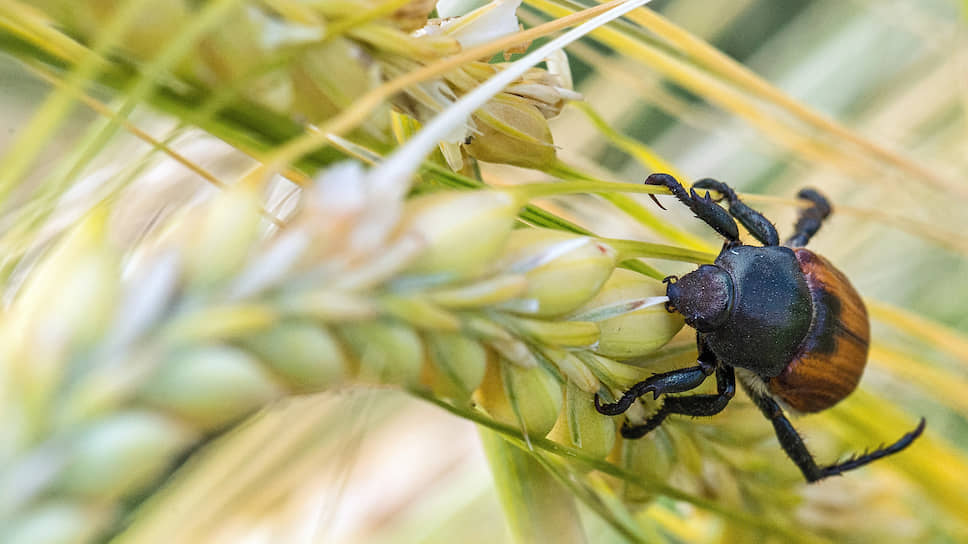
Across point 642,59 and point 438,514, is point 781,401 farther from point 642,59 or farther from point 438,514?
point 438,514

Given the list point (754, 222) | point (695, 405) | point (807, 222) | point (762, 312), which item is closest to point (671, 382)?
point (695, 405)

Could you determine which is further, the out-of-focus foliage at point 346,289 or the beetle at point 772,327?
the beetle at point 772,327

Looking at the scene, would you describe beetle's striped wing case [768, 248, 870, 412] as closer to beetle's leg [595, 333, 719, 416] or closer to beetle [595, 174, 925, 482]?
beetle [595, 174, 925, 482]

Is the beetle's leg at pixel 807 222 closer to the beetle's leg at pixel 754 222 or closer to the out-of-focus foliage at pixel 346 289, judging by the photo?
the out-of-focus foliage at pixel 346 289

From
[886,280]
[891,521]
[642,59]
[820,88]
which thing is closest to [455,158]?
[642,59]

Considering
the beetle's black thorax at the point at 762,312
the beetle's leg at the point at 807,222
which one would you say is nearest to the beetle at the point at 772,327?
the beetle's black thorax at the point at 762,312

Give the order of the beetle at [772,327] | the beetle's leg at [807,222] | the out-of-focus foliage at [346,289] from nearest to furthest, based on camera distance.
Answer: the out-of-focus foliage at [346,289] < the beetle at [772,327] < the beetle's leg at [807,222]
